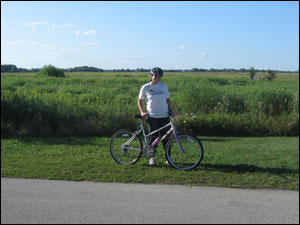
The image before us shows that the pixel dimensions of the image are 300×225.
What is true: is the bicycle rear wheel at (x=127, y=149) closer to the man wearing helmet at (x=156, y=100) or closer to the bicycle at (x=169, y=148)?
the bicycle at (x=169, y=148)

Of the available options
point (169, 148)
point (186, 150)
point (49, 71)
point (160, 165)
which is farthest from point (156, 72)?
point (49, 71)

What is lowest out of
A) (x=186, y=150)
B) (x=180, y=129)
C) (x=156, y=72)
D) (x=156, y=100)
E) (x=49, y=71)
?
(x=180, y=129)

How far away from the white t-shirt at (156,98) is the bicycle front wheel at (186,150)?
0.60 meters

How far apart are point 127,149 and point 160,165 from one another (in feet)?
2.63

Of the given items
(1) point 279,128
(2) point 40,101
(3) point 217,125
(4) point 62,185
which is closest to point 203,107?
(3) point 217,125

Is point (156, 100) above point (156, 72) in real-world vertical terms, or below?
below

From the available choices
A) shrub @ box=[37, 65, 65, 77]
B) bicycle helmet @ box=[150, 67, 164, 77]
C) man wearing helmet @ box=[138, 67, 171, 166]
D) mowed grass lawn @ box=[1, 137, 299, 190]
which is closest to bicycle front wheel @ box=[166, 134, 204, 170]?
mowed grass lawn @ box=[1, 137, 299, 190]

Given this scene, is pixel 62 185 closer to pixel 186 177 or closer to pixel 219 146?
pixel 186 177

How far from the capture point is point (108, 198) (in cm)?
469

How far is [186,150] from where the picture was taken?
6.47 metres

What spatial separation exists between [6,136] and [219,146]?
6.39 meters

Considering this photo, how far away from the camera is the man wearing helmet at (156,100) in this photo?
21.3 feet

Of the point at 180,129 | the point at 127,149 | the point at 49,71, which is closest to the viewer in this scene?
the point at 127,149

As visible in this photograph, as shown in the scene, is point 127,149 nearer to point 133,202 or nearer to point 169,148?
point 169,148
